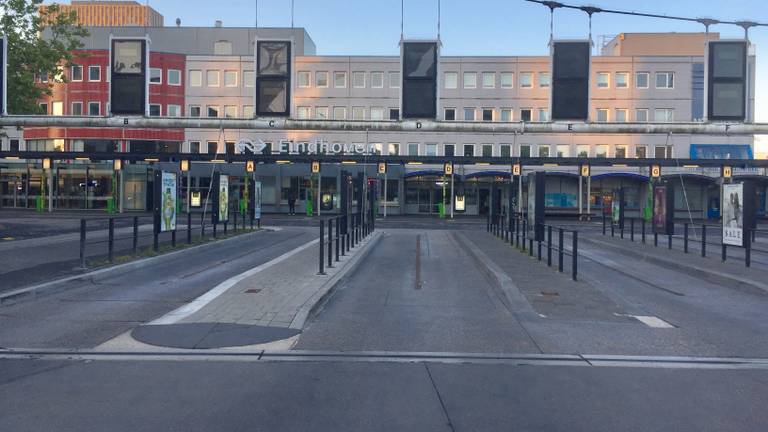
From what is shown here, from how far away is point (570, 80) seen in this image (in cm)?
2102

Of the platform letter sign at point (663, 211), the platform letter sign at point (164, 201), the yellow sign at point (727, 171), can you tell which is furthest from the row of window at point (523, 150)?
the platform letter sign at point (164, 201)

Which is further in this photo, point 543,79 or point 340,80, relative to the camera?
point 340,80

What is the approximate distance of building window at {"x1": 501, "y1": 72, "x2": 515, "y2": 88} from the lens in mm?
63312

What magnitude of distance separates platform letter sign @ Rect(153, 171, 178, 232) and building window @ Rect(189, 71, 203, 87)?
47.8 meters

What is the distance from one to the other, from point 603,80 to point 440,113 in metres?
16.4

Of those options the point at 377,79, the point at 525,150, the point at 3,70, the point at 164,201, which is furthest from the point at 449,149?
the point at 164,201

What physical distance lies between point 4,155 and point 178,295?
39925 mm

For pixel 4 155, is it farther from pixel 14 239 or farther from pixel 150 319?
pixel 150 319

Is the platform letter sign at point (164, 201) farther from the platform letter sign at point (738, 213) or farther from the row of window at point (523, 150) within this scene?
the row of window at point (523, 150)

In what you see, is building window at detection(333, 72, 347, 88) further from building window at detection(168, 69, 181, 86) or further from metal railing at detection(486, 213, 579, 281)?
metal railing at detection(486, 213, 579, 281)

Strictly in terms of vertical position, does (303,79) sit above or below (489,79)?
below

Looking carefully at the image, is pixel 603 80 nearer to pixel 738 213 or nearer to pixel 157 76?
pixel 157 76

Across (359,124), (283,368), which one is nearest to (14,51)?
(359,124)

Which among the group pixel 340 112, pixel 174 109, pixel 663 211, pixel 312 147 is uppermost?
pixel 174 109
